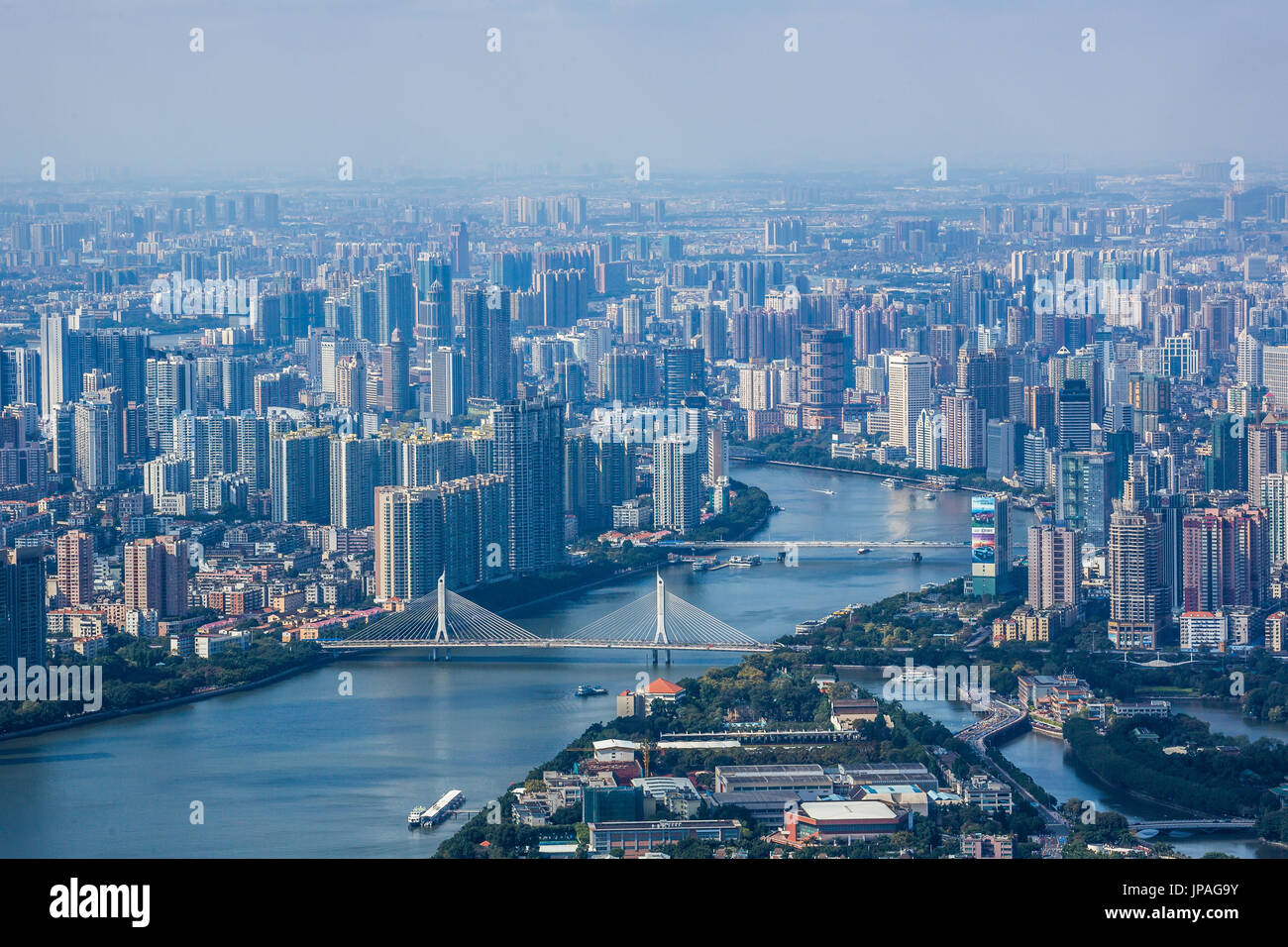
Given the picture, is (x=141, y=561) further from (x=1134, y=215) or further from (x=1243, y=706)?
(x=1134, y=215)

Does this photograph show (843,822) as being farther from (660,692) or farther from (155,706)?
(155,706)

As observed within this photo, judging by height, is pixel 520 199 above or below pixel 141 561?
above

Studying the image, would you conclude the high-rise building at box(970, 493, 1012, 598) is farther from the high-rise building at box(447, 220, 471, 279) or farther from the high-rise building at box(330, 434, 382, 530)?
the high-rise building at box(447, 220, 471, 279)

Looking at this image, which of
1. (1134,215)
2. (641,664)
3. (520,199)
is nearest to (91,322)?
(520,199)

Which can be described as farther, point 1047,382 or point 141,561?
point 1047,382

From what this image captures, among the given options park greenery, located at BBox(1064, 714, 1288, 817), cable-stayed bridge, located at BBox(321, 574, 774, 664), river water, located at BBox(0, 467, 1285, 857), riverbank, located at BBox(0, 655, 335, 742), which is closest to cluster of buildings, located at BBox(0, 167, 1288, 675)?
cable-stayed bridge, located at BBox(321, 574, 774, 664)

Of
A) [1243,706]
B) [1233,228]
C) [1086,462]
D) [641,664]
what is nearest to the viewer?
[1243,706]
